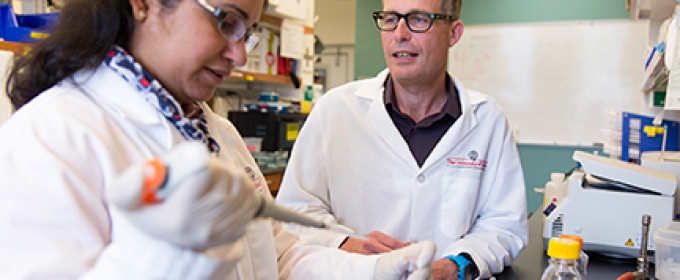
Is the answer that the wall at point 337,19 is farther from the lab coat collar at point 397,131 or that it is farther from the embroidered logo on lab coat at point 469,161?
the embroidered logo on lab coat at point 469,161

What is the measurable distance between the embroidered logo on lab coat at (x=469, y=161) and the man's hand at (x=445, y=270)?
34cm

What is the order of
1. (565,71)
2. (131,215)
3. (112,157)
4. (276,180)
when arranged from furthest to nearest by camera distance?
(565,71), (276,180), (112,157), (131,215)

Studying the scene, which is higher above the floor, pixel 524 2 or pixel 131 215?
pixel 524 2

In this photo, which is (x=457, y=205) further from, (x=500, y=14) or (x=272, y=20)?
(x=500, y=14)

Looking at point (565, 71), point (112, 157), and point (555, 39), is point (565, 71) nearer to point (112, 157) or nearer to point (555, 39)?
point (555, 39)

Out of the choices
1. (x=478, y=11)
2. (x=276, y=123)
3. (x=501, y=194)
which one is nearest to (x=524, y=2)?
(x=478, y=11)

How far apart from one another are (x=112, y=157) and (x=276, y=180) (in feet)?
9.31

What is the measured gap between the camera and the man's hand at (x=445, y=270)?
4.69ft

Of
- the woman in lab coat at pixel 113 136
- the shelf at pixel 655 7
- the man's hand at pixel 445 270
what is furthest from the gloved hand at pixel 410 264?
the shelf at pixel 655 7

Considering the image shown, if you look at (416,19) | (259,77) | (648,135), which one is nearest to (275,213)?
(416,19)

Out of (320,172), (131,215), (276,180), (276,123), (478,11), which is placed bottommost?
(276,180)

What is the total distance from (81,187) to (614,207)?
1.71m

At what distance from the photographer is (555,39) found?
4.63 metres

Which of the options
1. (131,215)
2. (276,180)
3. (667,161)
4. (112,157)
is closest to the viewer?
(131,215)
